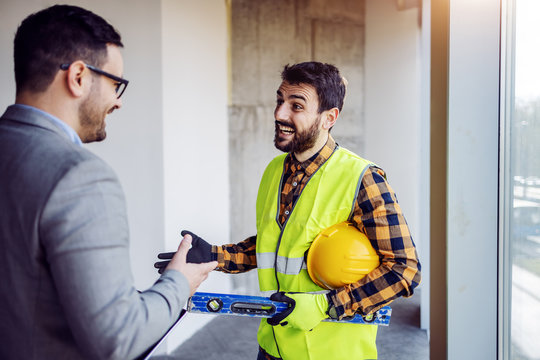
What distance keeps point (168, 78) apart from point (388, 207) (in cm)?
252

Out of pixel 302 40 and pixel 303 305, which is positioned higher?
pixel 302 40

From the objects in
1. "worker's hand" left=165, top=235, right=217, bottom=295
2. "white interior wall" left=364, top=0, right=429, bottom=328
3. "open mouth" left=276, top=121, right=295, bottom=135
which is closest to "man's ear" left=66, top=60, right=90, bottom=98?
"worker's hand" left=165, top=235, right=217, bottom=295

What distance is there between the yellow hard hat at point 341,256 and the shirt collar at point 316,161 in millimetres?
272

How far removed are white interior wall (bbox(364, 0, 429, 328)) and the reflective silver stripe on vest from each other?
4.28 m

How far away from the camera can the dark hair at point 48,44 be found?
1.00 metres

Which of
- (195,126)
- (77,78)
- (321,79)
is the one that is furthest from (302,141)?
(195,126)

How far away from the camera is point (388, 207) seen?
1517 mm

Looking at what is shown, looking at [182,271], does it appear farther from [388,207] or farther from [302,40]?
[302,40]

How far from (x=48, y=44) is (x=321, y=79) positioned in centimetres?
107

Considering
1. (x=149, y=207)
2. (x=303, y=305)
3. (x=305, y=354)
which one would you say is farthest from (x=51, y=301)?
(x=149, y=207)

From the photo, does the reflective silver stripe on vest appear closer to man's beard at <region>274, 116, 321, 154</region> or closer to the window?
man's beard at <region>274, 116, 321, 154</region>

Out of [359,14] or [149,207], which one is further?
[359,14]

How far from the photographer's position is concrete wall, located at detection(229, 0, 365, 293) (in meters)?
4.69

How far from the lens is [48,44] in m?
1.00
